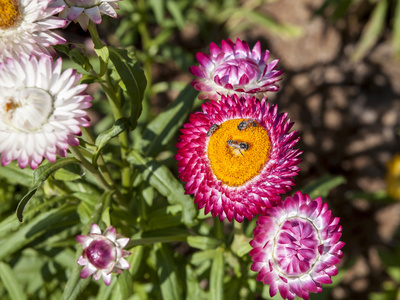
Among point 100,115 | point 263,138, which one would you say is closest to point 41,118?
point 263,138

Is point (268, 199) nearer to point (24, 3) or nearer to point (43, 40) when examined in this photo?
point (43, 40)

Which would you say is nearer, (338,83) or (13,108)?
(13,108)

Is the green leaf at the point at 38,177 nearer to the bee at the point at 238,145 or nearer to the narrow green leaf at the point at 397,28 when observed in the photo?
the bee at the point at 238,145

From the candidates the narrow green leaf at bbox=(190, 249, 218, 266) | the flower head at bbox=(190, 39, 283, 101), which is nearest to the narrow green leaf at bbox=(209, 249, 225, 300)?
the narrow green leaf at bbox=(190, 249, 218, 266)

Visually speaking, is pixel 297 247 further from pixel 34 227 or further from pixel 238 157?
pixel 34 227

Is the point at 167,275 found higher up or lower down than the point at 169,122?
lower down

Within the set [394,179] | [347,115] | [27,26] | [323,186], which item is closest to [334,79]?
[347,115]

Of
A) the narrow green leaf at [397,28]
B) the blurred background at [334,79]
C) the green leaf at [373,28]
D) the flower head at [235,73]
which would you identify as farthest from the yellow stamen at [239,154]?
the green leaf at [373,28]
